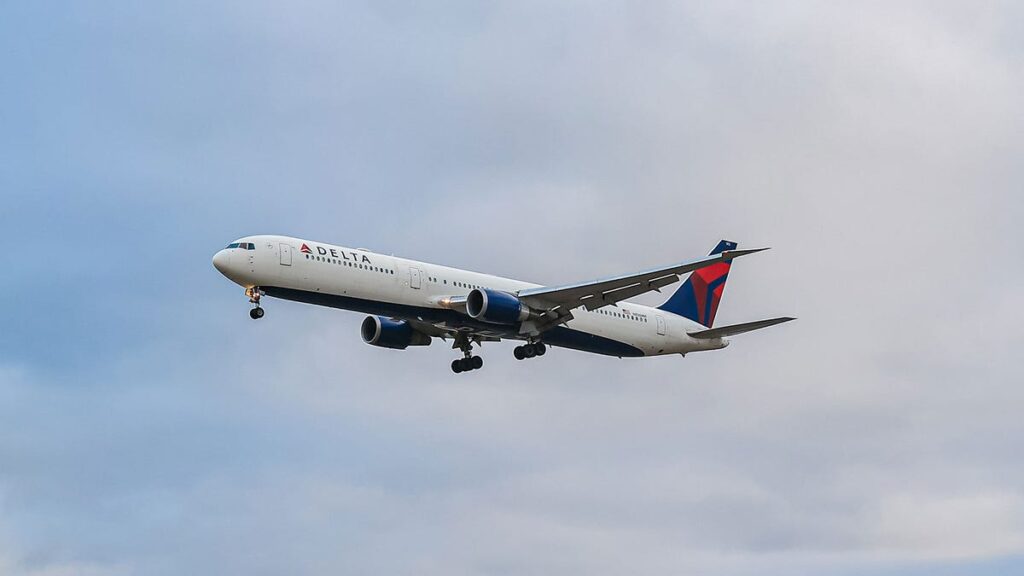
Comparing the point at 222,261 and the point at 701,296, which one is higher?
the point at 701,296

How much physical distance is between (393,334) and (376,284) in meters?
8.65

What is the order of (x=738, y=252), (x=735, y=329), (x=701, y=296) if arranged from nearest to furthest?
(x=738, y=252) → (x=735, y=329) → (x=701, y=296)

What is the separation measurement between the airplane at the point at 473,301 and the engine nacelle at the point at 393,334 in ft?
0.15

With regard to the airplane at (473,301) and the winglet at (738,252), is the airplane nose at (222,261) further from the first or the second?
the winglet at (738,252)

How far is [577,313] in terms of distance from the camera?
6500 centimetres

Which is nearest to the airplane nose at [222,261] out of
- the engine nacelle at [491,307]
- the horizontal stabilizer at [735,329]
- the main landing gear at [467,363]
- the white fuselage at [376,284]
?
the white fuselage at [376,284]

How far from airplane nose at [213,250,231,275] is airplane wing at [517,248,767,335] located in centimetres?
1280

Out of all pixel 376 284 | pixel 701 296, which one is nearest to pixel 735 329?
pixel 701 296

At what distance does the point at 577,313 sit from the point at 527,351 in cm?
332

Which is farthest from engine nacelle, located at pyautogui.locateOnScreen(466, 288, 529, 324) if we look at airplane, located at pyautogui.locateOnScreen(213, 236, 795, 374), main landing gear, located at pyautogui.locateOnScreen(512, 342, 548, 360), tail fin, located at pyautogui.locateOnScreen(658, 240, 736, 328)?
tail fin, located at pyautogui.locateOnScreen(658, 240, 736, 328)

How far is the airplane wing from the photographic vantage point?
5859 cm

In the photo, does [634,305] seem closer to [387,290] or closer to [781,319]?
[781,319]

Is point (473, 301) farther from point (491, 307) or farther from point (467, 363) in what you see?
point (467, 363)

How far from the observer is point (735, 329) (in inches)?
2559
